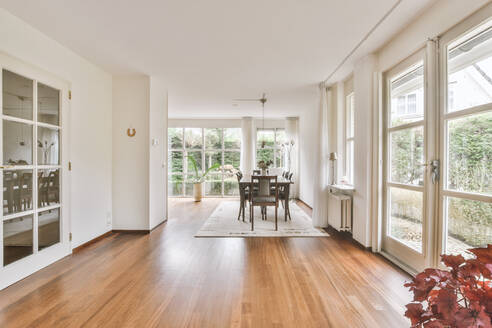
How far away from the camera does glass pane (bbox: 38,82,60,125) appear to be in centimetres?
264

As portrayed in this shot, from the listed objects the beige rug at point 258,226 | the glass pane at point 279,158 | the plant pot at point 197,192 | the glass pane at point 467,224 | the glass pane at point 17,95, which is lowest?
the beige rug at point 258,226

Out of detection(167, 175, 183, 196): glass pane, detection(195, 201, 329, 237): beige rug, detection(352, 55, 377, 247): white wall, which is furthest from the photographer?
detection(167, 175, 183, 196): glass pane

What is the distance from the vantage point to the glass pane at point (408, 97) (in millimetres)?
2400

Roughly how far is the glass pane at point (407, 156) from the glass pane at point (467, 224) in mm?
450

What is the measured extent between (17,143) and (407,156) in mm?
4131

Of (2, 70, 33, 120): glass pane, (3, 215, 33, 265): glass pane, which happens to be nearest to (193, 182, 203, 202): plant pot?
(3, 215, 33, 265): glass pane

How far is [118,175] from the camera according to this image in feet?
12.9

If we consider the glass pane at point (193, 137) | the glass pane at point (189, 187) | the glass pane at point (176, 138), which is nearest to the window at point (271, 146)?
the glass pane at point (193, 137)

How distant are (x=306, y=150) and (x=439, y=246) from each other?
4.56 m

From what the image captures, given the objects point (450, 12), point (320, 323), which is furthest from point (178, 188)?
point (450, 12)

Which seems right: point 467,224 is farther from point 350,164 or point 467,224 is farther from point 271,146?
point 271,146

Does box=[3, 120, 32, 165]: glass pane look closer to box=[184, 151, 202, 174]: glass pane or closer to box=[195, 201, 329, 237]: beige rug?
box=[195, 201, 329, 237]: beige rug

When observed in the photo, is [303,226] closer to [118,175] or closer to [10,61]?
[118,175]

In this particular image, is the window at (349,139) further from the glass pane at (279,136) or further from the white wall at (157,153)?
the glass pane at (279,136)
